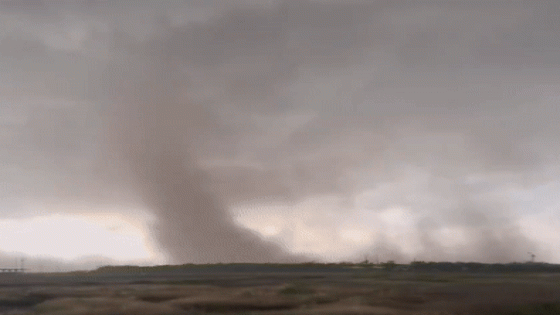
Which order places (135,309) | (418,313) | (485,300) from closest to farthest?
(418,313) < (135,309) < (485,300)

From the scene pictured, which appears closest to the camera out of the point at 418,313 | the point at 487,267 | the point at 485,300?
the point at 418,313

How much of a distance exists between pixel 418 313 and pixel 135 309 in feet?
80.2

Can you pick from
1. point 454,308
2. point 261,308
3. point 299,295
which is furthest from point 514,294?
point 261,308

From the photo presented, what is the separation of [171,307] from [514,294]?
A: 130 feet

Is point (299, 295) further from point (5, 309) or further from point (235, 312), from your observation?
point (5, 309)

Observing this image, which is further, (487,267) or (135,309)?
(487,267)

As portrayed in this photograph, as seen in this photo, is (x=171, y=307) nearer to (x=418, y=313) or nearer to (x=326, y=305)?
(x=326, y=305)

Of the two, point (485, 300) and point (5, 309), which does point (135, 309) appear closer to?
point (5, 309)

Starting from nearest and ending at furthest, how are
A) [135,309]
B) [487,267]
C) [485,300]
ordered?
[135,309] → [485,300] → [487,267]

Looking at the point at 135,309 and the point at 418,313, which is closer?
the point at 418,313

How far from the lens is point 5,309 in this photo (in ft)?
182

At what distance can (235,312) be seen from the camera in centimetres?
5128

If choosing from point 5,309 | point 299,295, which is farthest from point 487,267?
point 5,309

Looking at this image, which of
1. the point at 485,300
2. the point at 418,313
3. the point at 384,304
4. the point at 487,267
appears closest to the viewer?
the point at 418,313
